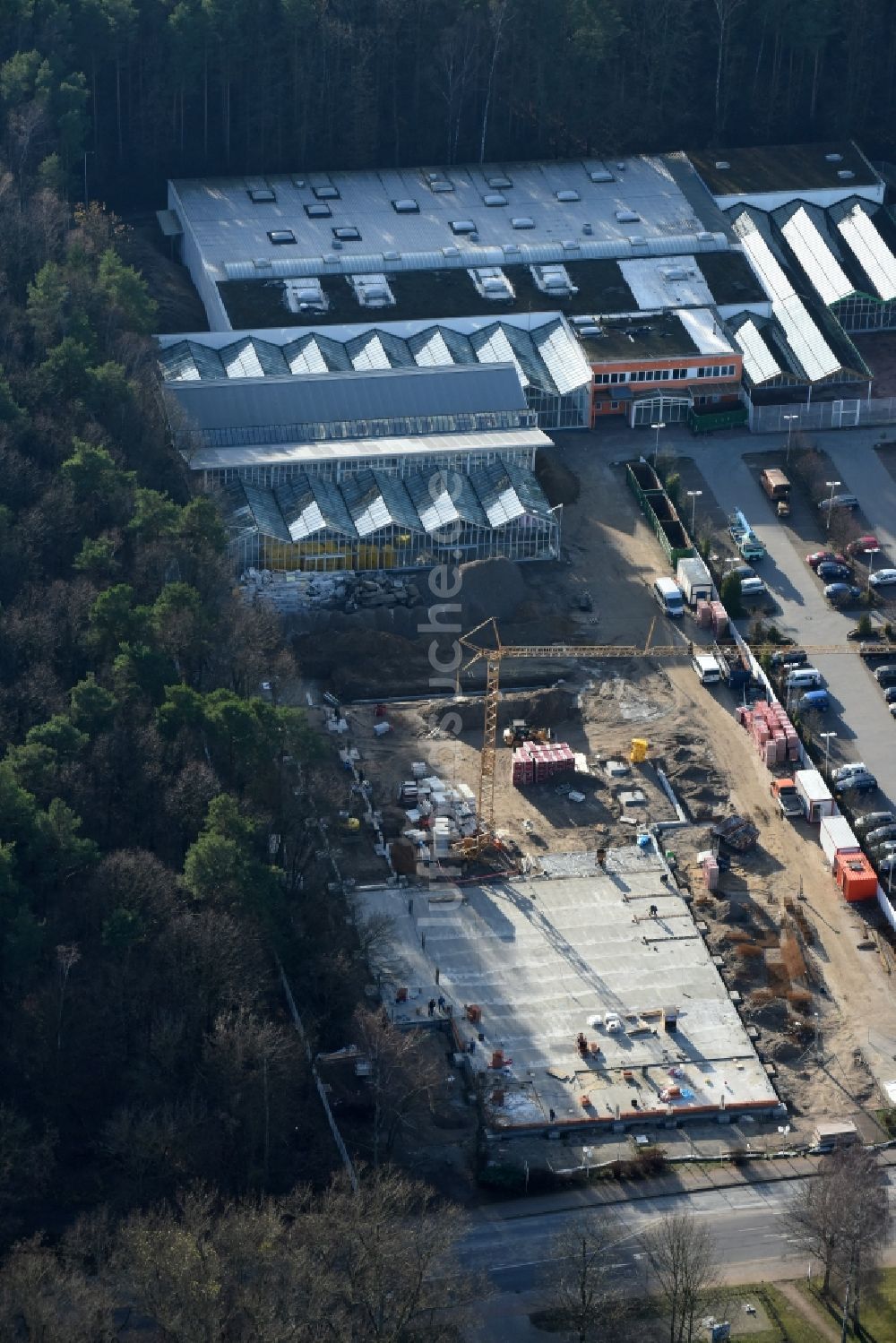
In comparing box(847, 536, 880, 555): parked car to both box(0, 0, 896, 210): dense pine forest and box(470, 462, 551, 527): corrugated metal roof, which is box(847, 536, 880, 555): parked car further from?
box(0, 0, 896, 210): dense pine forest

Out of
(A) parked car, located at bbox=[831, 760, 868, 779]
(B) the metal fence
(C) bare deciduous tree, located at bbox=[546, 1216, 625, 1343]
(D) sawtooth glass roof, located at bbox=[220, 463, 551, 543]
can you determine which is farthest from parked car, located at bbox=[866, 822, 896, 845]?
(B) the metal fence

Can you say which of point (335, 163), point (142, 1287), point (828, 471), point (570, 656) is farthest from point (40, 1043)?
point (335, 163)

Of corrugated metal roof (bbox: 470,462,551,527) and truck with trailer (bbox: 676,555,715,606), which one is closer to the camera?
truck with trailer (bbox: 676,555,715,606)

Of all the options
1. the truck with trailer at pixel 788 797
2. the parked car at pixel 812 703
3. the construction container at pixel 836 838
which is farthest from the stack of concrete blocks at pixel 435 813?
the parked car at pixel 812 703

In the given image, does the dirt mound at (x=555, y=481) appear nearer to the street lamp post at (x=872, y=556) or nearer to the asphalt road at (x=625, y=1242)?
the street lamp post at (x=872, y=556)

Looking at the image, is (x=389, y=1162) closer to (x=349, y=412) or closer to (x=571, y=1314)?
(x=571, y=1314)
